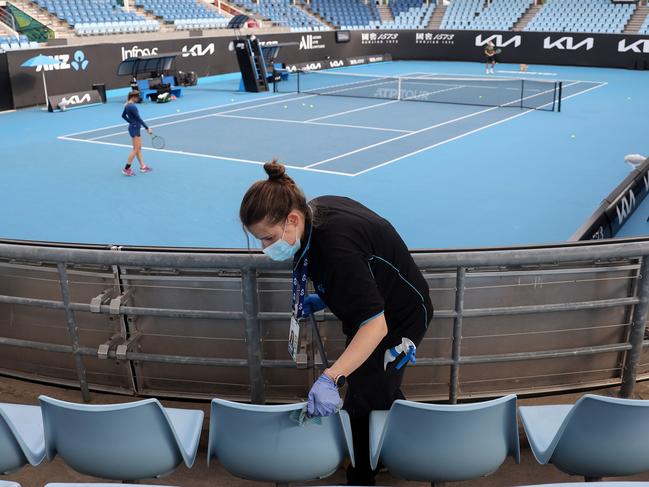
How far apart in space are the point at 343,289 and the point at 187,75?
2652cm

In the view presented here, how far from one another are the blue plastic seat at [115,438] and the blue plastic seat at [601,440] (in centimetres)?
170

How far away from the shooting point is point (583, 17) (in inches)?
1686

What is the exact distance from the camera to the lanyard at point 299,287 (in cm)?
336

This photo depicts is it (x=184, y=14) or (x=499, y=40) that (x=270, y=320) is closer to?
(x=184, y=14)

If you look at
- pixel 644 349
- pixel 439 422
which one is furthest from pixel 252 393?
pixel 644 349

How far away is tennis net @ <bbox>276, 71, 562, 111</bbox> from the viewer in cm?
2377

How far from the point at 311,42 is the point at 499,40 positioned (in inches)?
411

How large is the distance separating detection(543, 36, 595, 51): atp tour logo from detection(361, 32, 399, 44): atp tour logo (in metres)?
8.20

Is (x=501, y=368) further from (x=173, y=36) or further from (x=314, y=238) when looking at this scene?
(x=173, y=36)

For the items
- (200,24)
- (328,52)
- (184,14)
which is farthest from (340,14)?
(200,24)

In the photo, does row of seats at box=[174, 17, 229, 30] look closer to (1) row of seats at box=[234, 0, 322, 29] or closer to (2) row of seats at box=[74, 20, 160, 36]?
(2) row of seats at box=[74, 20, 160, 36]

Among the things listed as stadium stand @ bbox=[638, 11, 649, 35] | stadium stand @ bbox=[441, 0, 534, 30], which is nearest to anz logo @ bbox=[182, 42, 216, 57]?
stadium stand @ bbox=[441, 0, 534, 30]

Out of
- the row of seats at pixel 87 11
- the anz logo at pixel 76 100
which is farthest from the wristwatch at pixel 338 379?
the row of seats at pixel 87 11

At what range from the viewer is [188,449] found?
3.42m
